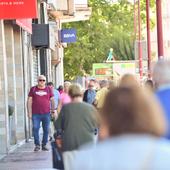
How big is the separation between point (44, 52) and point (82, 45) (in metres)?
26.8

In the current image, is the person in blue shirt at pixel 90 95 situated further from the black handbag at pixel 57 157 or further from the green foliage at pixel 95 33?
the green foliage at pixel 95 33

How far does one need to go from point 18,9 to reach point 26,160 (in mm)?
2989

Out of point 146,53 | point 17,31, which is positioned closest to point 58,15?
point 146,53

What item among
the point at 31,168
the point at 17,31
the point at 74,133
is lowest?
the point at 31,168

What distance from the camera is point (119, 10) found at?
56312mm

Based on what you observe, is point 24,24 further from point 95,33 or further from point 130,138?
point 95,33

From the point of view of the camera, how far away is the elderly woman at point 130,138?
10.8 ft

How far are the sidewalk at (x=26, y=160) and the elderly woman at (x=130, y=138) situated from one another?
33.9 feet

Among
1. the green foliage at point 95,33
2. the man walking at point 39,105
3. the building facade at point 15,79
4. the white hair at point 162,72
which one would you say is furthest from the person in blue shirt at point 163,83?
the green foliage at point 95,33

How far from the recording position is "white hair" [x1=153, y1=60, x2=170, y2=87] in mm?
6174

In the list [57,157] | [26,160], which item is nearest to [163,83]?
[57,157]

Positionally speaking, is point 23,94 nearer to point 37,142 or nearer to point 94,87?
point 94,87

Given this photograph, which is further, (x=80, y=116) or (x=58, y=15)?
(x=58, y=15)

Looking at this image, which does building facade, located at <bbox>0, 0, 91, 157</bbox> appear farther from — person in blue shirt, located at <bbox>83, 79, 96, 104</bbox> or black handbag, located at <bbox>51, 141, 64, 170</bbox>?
black handbag, located at <bbox>51, 141, 64, 170</bbox>
